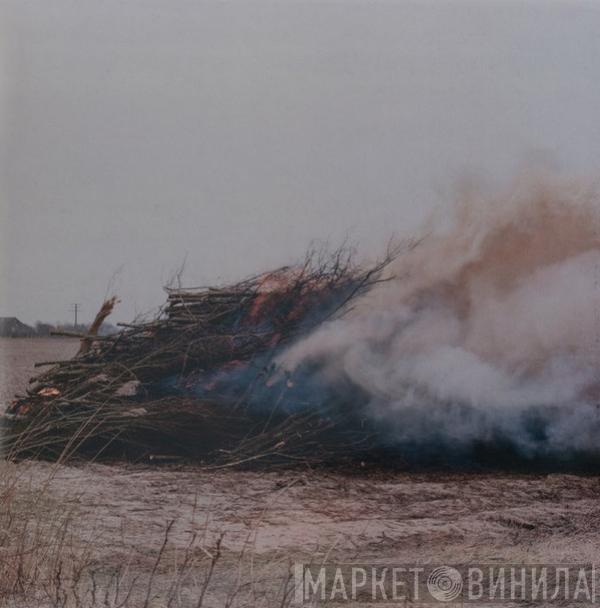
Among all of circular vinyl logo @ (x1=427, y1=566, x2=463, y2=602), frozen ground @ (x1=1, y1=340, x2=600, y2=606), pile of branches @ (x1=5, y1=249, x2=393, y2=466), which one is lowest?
circular vinyl logo @ (x1=427, y1=566, x2=463, y2=602)

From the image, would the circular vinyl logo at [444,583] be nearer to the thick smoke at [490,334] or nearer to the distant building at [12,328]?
the thick smoke at [490,334]

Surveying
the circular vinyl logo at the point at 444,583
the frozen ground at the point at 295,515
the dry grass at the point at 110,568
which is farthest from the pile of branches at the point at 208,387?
the circular vinyl logo at the point at 444,583

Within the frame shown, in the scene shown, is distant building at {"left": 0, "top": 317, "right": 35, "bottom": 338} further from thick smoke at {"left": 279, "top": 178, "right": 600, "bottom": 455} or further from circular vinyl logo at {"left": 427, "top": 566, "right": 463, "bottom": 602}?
circular vinyl logo at {"left": 427, "top": 566, "right": 463, "bottom": 602}

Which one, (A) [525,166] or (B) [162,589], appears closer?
(B) [162,589]

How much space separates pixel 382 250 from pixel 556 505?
1.57 metres

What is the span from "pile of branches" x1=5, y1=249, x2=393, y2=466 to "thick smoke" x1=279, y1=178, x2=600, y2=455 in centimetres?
15

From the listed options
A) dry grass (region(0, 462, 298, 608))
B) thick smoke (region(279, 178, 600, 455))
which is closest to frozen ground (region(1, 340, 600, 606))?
dry grass (region(0, 462, 298, 608))

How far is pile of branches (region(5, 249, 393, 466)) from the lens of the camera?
183 inches

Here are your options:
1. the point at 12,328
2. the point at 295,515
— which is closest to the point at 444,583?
the point at 295,515

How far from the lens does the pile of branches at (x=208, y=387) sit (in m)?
4.66

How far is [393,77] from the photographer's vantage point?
4645 mm

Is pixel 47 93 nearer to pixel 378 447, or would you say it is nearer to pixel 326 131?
pixel 326 131

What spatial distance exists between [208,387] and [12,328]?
3.27 ft

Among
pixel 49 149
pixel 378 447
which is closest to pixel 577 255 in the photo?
pixel 378 447
